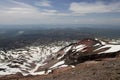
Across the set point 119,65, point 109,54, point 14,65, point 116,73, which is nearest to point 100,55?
point 109,54

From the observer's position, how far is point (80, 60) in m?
56.1

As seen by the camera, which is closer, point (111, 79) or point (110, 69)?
point (111, 79)

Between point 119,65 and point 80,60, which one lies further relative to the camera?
point 80,60

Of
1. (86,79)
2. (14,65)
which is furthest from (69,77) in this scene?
(14,65)

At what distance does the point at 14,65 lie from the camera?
11950 cm

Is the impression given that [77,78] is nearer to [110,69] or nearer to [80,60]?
[110,69]

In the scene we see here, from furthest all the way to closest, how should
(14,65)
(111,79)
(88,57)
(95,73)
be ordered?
(14,65), (88,57), (95,73), (111,79)

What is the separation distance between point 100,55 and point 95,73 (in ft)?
98.3

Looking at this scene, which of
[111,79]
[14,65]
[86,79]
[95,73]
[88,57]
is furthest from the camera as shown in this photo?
[14,65]

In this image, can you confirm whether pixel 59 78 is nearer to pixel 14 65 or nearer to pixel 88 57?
pixel 88 57

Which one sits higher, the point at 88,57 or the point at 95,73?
the point at 95,73

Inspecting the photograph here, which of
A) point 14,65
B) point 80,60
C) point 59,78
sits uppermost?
point 59,78

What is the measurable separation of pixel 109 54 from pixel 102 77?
98.6ft

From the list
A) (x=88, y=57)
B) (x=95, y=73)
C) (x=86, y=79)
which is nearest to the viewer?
(x=86, y=79)
